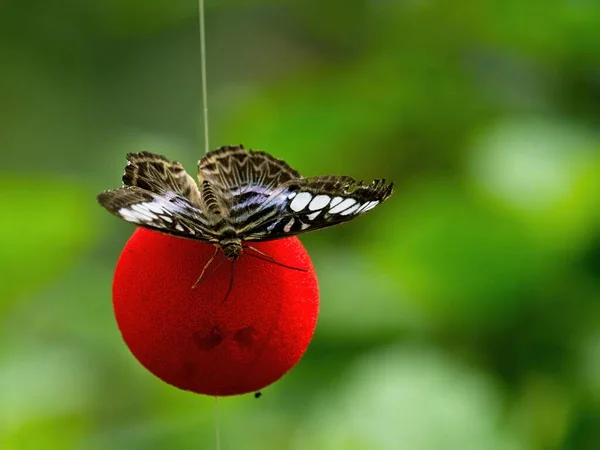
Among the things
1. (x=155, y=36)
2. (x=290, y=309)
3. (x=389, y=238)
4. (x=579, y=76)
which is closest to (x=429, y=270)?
(x=389, y=238)

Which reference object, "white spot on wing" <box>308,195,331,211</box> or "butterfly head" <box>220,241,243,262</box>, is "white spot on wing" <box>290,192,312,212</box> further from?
"butterfly head" <box>220,241,243,262</box>

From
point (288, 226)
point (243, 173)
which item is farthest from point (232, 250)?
point (243, 173)

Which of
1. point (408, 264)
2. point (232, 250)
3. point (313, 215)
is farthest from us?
point (408, 264)

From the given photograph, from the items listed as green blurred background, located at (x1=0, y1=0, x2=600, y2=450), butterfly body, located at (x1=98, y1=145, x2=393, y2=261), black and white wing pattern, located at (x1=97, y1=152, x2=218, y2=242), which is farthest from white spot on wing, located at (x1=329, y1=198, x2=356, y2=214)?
green blurred background, located at (x1=0, y1=0, x2=600, y2=450)

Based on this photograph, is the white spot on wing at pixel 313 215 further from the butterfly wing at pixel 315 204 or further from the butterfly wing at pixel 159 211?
the butterfly wing at pixel 159 211

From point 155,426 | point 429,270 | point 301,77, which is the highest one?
point 301,77

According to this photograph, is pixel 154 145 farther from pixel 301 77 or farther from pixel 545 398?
pixel 545 398

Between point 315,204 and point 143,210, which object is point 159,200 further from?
point 315,204
